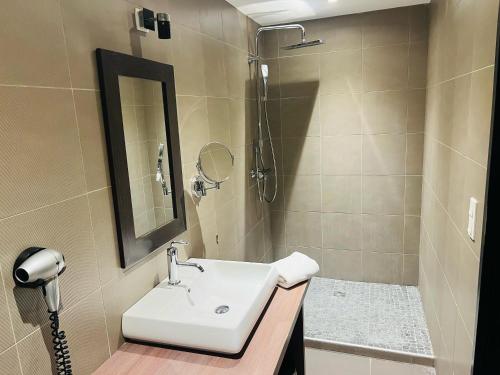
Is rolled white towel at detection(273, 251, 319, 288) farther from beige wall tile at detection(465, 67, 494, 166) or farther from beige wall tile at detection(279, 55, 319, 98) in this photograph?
beige wall tile at detection(279, 55, 319, 98)

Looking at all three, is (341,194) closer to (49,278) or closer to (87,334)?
(87,334)

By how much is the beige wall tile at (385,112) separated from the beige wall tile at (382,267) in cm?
107

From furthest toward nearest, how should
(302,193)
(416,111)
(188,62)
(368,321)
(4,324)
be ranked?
(302,193) < (416,111) < (368,321) < (188,62) < (4,324)

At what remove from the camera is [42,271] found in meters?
1.01

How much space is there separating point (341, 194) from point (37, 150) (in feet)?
8.19

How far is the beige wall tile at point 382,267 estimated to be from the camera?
3113mm

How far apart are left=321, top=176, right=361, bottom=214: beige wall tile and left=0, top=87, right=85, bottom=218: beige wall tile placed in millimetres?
2277

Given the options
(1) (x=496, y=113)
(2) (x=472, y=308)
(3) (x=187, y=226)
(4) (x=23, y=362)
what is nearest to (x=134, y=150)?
(3) (x=187, y=226)

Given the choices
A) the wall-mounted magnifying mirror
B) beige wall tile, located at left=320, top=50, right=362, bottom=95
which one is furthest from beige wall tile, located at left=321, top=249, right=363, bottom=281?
the wall-mounted magnifying mirror

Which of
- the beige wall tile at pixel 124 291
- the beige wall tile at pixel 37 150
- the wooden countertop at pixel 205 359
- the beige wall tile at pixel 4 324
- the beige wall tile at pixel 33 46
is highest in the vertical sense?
the beige wall tile at pixel 33 46

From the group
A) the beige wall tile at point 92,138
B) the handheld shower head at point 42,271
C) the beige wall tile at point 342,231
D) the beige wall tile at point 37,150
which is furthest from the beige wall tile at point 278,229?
the handheld shower head at point 42,271

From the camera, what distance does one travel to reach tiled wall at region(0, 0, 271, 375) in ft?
3.25

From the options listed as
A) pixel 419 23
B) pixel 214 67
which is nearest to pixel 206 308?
pixel 214 67

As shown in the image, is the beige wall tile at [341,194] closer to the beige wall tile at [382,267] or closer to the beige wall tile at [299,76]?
the beige wall tile at [382,267]
